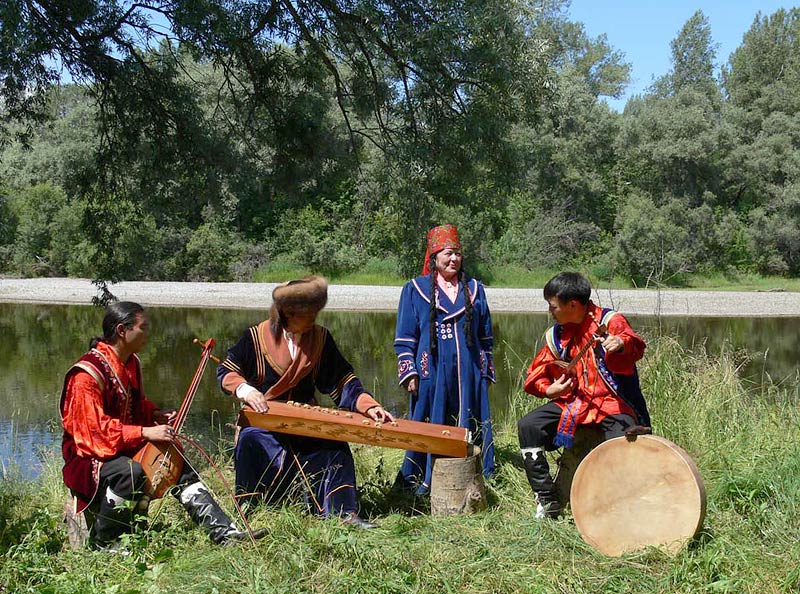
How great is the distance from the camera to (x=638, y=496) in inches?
143

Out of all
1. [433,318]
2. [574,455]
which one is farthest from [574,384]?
[433,318]

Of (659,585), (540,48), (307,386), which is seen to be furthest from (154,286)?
(659,585)

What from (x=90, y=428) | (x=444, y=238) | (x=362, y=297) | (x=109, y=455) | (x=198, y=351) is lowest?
(x=198, y=351)

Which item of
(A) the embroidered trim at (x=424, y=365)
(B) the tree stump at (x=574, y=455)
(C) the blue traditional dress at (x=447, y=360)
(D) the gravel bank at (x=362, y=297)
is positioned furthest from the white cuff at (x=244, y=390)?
(D) the gravel bank at (x=362, y=297)

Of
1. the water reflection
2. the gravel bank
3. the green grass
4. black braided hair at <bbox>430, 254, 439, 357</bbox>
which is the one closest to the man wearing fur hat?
the green grass

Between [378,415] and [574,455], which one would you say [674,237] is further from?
[378,415]

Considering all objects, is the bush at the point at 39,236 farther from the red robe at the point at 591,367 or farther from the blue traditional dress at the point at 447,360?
the red robe at the point at 591,367

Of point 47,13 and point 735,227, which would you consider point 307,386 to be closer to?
point 47,13

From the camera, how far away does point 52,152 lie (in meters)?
29.9

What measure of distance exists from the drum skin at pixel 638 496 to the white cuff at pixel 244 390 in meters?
1.50

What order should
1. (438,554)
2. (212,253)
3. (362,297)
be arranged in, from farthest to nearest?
(212,253) → (362,297) → (438,554)

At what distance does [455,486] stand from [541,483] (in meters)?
0.41

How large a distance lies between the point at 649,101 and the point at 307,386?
122 ft

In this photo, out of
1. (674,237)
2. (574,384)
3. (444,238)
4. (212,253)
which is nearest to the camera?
(574,384)
